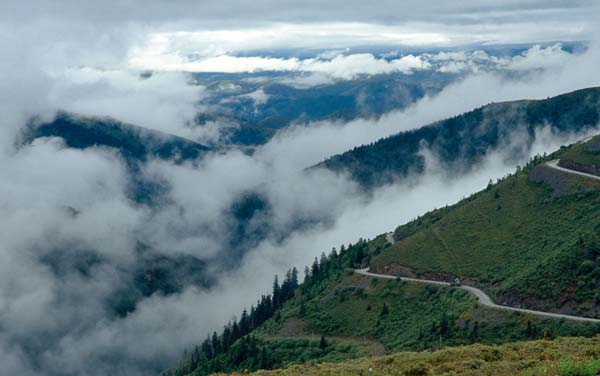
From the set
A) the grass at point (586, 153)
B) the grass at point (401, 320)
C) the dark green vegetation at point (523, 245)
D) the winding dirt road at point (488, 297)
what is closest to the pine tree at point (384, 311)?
the grass at point (401, 320)

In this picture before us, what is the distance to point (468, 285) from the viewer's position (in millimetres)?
140250

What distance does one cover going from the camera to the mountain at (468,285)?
10762 centimetres

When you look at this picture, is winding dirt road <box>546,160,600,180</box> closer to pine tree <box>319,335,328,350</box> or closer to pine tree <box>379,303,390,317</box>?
pine tree <box>379,303,390,317</box>

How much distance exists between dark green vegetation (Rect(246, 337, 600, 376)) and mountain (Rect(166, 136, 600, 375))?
4658cm

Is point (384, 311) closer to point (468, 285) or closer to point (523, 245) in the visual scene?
point (468, 285)

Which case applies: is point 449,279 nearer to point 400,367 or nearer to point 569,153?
point 569,153

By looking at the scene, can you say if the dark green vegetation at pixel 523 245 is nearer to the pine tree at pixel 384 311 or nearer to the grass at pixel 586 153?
the grass at pixel 586 153

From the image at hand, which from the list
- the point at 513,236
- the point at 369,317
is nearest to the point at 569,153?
the point at 513,236

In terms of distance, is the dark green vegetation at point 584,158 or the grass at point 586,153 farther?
the grass at point 586,153

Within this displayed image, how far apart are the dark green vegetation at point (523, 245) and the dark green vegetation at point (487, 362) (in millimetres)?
56719

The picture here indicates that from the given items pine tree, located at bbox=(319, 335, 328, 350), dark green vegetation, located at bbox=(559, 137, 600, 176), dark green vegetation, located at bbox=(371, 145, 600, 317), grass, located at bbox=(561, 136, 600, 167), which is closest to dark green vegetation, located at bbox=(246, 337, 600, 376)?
dark green vegetation, located at bbox=(371, 145, 600, 317)

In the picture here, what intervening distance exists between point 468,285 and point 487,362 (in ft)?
322

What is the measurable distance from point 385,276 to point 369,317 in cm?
2005

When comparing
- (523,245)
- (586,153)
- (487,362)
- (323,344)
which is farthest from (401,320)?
(487,362)
